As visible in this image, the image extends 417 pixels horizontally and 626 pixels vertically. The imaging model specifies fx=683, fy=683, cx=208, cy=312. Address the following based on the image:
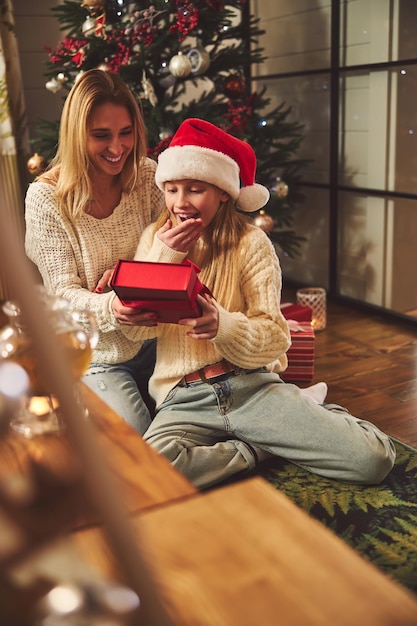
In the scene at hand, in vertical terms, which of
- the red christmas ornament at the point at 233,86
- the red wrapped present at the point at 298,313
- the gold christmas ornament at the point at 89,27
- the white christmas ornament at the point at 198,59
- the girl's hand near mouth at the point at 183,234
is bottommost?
the red wrapped present at the point at 298,313

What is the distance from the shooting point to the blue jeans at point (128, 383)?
1.77 meters

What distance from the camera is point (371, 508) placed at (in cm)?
165

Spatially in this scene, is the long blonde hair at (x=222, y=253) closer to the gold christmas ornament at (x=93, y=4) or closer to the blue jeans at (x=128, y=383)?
the blue jeans at (x=128, y=383)

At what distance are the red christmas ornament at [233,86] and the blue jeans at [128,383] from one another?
137 cm

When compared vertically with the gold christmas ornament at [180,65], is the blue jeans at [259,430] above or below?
A: below

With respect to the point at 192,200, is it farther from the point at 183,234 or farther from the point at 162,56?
the point at 162,56

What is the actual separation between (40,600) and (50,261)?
56.9 inches

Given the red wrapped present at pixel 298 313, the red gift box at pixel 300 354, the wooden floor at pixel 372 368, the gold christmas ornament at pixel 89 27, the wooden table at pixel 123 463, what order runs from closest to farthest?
the wooden table at pixel 123 463, the wooden floor at pixel 372 368, the red gift box at pixel 300 354, the red wrapped present at pixel 298 313, the gold christmas ornament at pixel 89 27

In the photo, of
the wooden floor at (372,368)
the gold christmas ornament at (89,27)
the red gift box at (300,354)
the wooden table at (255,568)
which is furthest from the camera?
the gold christmas ornament at (89,27)

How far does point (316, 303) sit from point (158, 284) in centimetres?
179

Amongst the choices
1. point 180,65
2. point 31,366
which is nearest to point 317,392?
point 180,65

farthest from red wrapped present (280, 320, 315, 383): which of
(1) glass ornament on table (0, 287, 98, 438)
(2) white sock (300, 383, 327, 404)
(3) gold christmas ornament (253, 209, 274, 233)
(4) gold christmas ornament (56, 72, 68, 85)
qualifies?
(1) glass ornament on table (0, 287, 98, 438)

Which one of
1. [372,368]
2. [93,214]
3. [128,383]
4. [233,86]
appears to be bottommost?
[372,368]

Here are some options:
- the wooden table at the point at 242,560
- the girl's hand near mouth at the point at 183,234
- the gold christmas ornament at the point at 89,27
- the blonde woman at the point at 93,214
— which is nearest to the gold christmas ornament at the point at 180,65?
the gold christmas ornament at the point at 89,27
